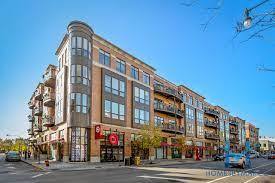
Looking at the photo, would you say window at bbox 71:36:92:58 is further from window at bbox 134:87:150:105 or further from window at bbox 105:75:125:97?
window at bbox 134:87:150:105

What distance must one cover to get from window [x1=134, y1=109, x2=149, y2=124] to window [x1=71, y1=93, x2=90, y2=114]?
11925 millimetres

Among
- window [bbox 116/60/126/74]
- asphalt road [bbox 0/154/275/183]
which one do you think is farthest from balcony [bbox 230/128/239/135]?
asphalt road [bbox 0/154/275/183]

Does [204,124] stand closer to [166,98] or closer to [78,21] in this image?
[166,98]

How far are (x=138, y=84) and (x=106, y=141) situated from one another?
12741 mm

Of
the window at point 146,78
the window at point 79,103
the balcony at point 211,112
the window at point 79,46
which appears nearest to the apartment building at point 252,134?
the balcony at point 211,112

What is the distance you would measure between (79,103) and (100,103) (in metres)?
3.89

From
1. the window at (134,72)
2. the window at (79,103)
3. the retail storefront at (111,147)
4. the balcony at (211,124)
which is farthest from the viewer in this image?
the balcony at (211,124)

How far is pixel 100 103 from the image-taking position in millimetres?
43312

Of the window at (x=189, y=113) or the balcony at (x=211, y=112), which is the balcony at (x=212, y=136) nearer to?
the balcony at (x=211, y=112)

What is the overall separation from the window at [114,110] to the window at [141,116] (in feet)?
12.9

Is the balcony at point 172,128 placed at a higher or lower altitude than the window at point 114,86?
Result: lower

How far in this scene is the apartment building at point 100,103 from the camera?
132ft

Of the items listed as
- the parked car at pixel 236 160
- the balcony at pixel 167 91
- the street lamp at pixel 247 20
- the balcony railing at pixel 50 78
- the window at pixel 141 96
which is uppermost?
the balcony railing at pixel 50 78

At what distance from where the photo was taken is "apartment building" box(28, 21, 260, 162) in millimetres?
40312
